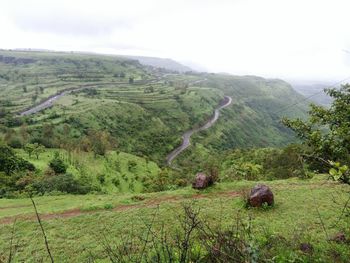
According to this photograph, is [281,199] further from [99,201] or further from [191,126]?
[191,126]

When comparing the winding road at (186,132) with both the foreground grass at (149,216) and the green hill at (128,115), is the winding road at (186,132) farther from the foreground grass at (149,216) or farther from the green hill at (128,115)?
the foreground grass at (149,216)

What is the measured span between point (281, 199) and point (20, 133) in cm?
5840

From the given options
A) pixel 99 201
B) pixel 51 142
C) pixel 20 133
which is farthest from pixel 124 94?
pixel 99 201

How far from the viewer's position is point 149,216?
51.6 ft

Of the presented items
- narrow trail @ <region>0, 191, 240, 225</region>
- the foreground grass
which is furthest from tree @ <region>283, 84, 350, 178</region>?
narrow trail @ <region>0, 191, 240, 225</region>

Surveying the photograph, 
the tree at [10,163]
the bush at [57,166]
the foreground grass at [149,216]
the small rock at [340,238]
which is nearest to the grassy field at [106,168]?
the bush at [57,166]

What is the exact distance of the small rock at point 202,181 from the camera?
1909 centimetres

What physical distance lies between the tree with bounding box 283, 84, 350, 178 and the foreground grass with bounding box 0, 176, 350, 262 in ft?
6.50

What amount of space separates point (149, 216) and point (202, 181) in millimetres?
4549

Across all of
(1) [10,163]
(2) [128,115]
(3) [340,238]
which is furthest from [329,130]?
(2) [128,115]

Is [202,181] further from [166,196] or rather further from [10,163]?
Result: [10,163]

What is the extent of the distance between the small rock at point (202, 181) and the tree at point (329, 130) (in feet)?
Answer: 22.9

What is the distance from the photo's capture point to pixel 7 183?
91.7 feet

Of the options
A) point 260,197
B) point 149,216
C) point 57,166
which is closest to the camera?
point 260,197
